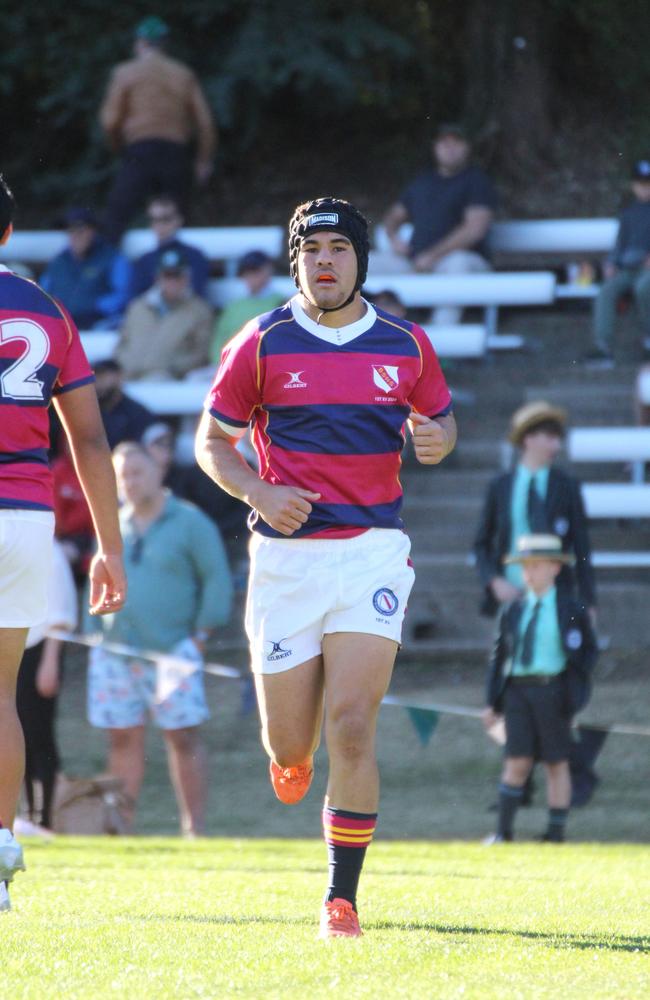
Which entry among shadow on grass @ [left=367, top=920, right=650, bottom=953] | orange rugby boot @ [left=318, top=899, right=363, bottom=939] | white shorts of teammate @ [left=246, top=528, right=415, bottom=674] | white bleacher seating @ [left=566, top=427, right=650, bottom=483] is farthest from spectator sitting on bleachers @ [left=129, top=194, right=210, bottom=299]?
orange rugby boot @ [left=318, top=899, right=363, bottom=939]

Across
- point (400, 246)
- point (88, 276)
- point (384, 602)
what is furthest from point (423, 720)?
point (88, 276)

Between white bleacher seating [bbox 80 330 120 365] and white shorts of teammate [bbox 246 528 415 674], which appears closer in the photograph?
white shorts of teammate [bbox 246 528 415 674]

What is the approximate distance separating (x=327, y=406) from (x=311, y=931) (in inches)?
60.4

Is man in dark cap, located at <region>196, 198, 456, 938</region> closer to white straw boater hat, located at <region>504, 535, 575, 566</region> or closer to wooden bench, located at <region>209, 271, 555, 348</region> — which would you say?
white straw boater hat, located at <region>504, 535, 575, 566</region>

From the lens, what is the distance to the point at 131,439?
1242 cm

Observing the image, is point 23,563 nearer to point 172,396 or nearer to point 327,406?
point 327,406

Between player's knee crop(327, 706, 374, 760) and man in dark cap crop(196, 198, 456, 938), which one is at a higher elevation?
man in dark cap crop(196, 198, 456, 938)

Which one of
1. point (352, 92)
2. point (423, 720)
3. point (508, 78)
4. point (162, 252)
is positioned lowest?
point (423, 720)

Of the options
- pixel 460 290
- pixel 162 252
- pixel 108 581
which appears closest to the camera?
pixel 108 581

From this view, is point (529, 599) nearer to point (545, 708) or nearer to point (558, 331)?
point (545, 708)

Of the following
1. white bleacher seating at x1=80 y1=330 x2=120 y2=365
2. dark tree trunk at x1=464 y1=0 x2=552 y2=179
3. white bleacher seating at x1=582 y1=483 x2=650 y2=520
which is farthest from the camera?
dark tree trunk at x1=464 y1=0 x2=552 y2=179

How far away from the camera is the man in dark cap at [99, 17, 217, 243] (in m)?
16.0

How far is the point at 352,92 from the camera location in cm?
1864

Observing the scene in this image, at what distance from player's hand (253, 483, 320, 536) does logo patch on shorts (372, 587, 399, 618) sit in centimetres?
31
